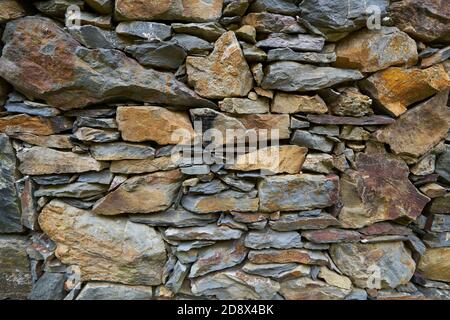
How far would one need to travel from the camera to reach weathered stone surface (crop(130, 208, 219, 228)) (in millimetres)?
1713

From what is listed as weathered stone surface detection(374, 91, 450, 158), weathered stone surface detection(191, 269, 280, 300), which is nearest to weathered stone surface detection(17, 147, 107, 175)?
weathered stone surface detection(191, 269, 280, 300)

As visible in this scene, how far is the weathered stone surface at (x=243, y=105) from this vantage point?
5.24 feet

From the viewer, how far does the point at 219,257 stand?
1.76 meters

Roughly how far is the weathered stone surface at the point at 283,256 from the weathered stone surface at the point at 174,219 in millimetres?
385

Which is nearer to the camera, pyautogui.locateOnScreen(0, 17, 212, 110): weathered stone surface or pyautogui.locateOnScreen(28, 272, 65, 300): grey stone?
pyautogui.locateOnScreen(0, 17, 212, 110): weathered stone surface

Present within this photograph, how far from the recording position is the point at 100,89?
1530 millimetres

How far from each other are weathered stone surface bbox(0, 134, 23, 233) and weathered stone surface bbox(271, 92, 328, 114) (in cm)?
160

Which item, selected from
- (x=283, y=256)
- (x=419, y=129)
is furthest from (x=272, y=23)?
(x=283, y=256)

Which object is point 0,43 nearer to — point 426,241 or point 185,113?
point 185,113

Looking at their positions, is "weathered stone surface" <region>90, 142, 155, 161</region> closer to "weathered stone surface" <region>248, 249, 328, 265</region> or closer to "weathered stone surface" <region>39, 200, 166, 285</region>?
"weathered stone surface" <region>39, 200, 166, 285</region>

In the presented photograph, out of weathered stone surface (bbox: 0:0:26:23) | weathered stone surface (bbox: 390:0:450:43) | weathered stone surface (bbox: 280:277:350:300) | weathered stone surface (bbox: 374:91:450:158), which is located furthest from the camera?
weathered stone surface (bbox: 280:277:350:300)

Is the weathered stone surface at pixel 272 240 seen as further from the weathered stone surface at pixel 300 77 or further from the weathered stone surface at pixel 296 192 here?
the weathered stone surface at pixel 300 77

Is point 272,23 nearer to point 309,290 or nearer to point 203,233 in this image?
point 203,233

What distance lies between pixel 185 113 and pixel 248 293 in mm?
1242
